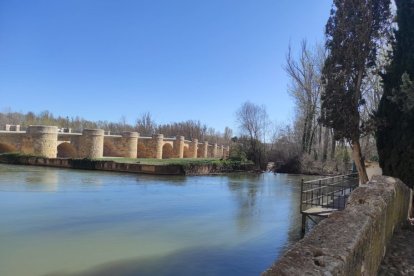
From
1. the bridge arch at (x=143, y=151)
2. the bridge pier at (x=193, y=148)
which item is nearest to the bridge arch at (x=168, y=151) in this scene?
the bridge pier at (x=193, y=148)

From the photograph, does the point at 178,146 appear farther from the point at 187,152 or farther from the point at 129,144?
the point at 129,144

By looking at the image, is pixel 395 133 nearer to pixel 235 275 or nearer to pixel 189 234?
pixel 235 275

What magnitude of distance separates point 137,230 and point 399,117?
348 inches

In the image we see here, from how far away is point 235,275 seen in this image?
9.35 m

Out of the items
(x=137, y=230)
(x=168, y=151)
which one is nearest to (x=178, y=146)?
(x=168, y=151)

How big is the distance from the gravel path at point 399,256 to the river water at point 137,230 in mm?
3592

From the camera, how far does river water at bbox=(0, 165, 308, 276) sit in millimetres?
9723

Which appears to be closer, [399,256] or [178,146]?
[399,256]

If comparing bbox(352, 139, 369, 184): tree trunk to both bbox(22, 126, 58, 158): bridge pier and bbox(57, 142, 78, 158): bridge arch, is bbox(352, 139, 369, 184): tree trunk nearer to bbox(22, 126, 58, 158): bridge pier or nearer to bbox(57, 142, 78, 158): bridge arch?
bbox(22, 126, 58, 158): bridge pier

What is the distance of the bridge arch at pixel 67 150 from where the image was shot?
145 ft

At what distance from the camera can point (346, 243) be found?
3480mm

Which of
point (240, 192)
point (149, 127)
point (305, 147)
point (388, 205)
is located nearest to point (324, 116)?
point (388, 205)

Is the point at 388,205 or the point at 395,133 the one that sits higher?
the point at 395,133

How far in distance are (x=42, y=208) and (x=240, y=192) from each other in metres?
13.0
